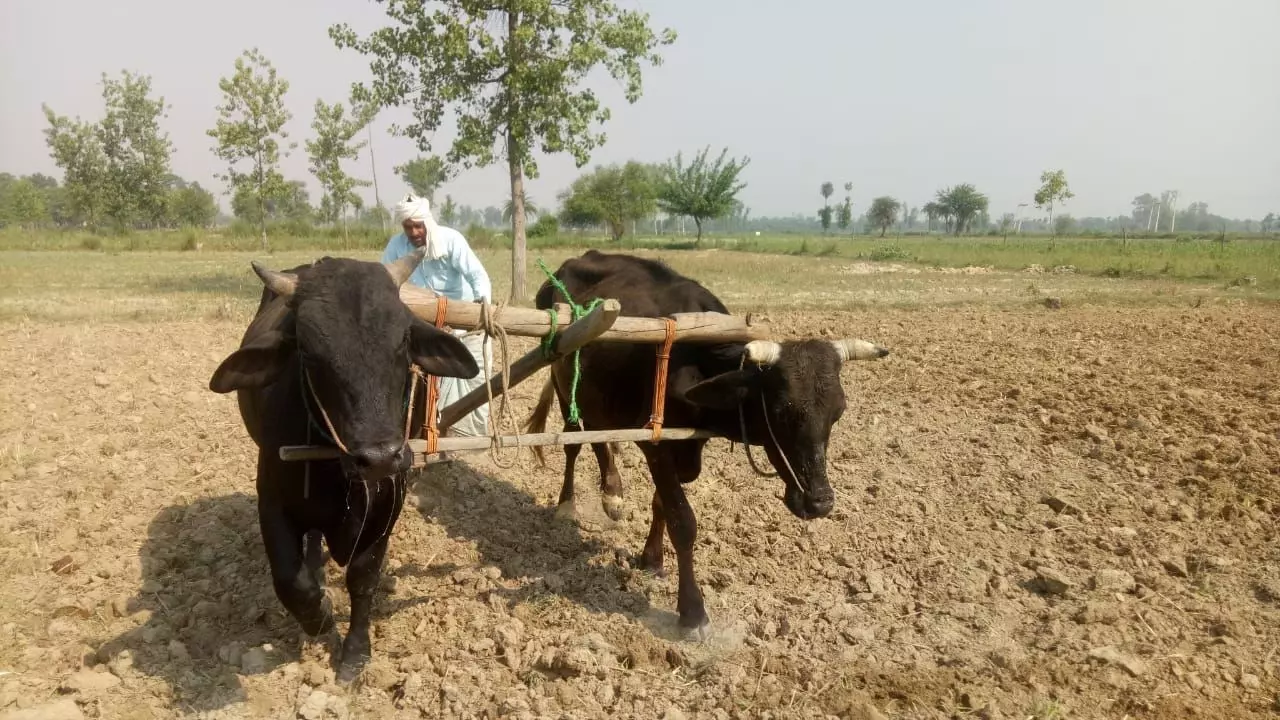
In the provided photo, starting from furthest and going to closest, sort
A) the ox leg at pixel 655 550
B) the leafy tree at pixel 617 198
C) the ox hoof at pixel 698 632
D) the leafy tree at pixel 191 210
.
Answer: the leafy tree at pixel 617 198 → the leafy tree at pixel 191 210 → the ox leg at pixel 655 550 → the ox hoof at pixel 698 632

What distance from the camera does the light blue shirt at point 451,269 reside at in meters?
5.70

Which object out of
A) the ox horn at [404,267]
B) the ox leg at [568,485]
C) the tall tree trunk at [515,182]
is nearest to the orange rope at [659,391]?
the ox horn at [404,267]

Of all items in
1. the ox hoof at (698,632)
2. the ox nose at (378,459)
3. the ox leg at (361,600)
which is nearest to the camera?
the ox nose at (378,459)

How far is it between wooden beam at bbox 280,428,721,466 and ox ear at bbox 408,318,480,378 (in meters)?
0.33

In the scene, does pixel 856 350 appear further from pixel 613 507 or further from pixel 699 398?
pixel 613 507

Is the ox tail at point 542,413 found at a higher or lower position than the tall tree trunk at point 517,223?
lower

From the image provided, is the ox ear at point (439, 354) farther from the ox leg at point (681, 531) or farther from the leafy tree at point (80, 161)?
the leafy tree at point (80, 161)

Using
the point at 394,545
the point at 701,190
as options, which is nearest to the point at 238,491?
the point at 394,545

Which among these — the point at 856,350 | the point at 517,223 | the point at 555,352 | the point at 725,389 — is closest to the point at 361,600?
the point at 555,352

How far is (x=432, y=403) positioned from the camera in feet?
13.3

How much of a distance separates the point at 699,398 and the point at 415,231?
244cm

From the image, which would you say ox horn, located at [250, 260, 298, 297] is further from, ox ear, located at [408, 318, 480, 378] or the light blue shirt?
the light blue shirt

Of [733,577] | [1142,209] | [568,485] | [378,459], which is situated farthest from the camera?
[1142,209]

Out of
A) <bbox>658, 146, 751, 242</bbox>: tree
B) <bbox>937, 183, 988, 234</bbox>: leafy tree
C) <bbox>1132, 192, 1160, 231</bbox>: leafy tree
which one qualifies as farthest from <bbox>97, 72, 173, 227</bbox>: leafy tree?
<bbox>1132, 192, 1160, 231</bbox>: leafy tree
